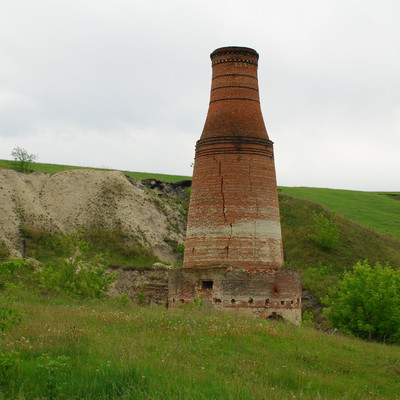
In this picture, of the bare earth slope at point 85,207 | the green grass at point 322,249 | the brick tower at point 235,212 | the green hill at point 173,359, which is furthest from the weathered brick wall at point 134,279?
the green hill at point 173,359

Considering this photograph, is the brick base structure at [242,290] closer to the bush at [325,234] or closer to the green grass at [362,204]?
the bush at [325,234]

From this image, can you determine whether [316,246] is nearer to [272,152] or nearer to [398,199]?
[272,152]

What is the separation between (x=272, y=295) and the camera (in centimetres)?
1925

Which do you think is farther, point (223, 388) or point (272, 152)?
point (272, 152)

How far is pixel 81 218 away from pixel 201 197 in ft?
75.6

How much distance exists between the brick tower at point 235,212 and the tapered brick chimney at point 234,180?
0.03 meters

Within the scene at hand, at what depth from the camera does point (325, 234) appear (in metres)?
41.3

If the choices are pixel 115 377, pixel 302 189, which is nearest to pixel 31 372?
pixel 115 377

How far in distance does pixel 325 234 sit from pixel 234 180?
2279 cm

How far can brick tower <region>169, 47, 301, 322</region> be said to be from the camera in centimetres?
1909

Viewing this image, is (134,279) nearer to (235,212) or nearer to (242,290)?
(235,212)

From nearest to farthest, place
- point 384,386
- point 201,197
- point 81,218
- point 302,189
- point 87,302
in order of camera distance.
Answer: point 384,386, point 87,302, point 201,197, point 81,218, point 302,189

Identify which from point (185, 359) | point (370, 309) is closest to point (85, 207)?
point (370, 309)

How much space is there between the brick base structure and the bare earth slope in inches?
775
